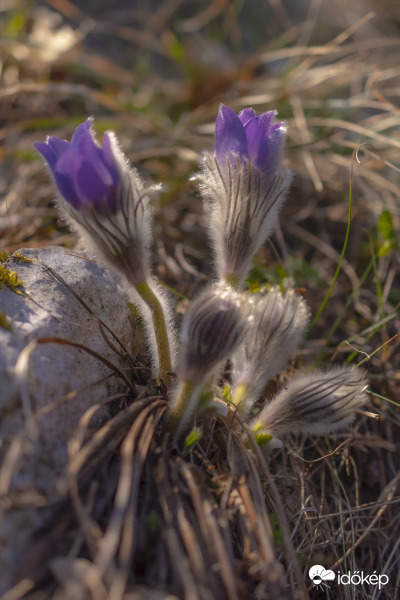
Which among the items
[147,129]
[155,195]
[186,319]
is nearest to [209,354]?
[186,319]

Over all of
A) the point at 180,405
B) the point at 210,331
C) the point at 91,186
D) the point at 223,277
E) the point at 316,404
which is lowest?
the point at 316,404

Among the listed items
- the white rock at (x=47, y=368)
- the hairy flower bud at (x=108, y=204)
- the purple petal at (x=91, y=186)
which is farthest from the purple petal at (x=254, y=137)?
the white rock at (x=47, y=368)

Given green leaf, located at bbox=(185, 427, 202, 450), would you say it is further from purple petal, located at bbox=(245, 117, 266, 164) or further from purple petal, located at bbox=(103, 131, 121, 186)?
purple petal, located at bbox=(245, 117, 266, 164)

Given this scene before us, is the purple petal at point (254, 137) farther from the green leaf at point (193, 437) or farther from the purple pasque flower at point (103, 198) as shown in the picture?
the green leaf at point (193, 437)

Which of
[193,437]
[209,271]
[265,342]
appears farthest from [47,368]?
[209,271]

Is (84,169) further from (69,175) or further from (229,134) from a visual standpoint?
(229,134)

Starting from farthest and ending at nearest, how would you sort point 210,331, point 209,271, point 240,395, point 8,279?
point 209,271 < point 240,395 < point 8,279 < point 210,331
